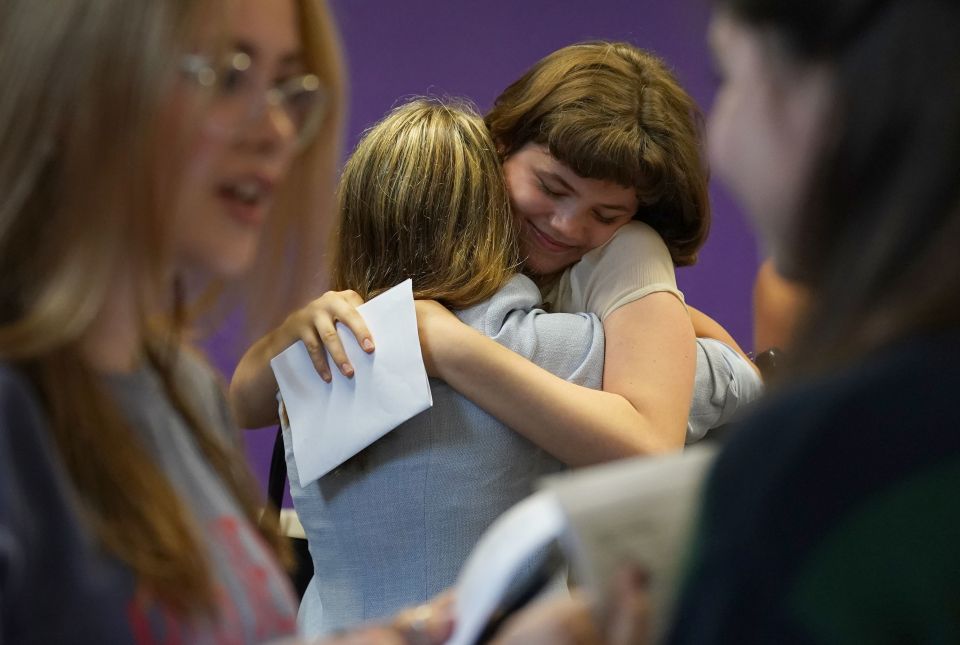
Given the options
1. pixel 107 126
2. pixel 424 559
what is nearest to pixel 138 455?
pixel 107 126

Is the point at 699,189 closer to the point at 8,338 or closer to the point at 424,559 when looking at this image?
the point at 424,559

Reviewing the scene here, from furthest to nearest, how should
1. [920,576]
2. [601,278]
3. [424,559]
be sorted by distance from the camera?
1. [601,278]
2. [424,559]
3. [920,576]

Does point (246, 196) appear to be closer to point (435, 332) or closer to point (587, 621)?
point (587, 621)

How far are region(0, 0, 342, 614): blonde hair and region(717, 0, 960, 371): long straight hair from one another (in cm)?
43

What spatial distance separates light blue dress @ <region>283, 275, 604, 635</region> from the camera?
1515 mm

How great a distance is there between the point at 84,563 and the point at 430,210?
36.9 inches

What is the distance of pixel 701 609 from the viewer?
553mm

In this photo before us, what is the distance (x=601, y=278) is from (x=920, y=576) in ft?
3.78

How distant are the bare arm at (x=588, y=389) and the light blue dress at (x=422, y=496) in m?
0.05

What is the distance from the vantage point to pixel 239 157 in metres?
0.85

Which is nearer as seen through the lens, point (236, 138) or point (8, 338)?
point (8, 338)

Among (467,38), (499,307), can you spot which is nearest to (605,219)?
(499,307)

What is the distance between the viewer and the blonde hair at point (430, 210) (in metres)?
1.58

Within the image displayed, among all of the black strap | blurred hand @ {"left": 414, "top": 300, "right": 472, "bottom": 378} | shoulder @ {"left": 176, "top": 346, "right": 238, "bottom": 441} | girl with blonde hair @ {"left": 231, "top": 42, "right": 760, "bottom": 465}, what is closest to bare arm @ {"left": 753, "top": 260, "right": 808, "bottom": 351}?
girl with blonde hair @ {"left": 231, "top": 42, "right": 760, "bottom": 465}
